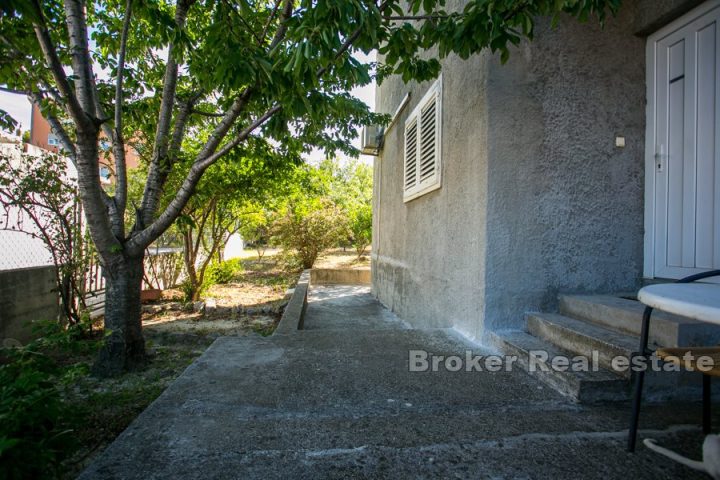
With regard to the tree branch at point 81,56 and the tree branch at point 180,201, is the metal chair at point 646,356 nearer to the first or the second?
the tree branch at point 180,201

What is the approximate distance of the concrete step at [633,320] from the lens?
5.99 ft

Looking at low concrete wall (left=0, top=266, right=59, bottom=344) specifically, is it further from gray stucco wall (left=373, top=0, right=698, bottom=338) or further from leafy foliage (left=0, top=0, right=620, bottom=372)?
gray stucco wall (left=373, top=0, right=698, bottom=338)

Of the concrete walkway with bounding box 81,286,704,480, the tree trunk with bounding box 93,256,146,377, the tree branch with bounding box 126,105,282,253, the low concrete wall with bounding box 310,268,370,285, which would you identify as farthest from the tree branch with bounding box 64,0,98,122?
the low concrete wall with bounding box 310,268,370,285

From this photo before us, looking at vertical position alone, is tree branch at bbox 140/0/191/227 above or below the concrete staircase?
above

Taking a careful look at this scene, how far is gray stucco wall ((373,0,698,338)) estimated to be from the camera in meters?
2.69

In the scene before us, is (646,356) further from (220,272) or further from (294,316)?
(220,272)

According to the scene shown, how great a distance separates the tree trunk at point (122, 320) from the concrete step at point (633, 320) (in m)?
4.04

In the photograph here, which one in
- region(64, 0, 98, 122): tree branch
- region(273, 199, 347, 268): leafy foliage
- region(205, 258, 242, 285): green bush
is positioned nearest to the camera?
region(64, 0, 98, 122): tree branch

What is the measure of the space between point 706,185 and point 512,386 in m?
1.97

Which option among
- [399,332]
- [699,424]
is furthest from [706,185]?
[399,332]

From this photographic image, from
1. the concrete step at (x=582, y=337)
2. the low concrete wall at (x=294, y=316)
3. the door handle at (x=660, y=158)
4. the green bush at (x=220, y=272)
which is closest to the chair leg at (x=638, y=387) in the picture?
the concrete step at (x=582, y=337)

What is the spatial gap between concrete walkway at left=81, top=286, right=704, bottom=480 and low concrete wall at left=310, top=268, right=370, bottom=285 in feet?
27.5

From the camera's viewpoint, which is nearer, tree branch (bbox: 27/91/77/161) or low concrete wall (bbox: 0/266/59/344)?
tree branch (bbox: 27/91/77/161)

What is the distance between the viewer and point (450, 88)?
3521 mm
